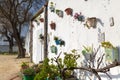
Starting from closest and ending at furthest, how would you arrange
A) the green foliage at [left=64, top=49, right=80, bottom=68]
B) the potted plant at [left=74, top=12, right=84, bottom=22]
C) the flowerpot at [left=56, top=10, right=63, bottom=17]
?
the potted plant at [left=74, top=12, right=84, bottom=22] → the green foliage at [left=64, top=49, right=80, bottom=68] → the flowerpot at [left=56, top=10, right=63, bottom=17]

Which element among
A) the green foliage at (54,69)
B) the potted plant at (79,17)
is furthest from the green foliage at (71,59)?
the potted plant at (79,17)

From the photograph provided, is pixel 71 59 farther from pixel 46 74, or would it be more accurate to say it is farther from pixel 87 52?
pixel 46 74

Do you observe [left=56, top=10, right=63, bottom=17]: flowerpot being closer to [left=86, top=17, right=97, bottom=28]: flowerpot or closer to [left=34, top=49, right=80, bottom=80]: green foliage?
[left=34, top=49, right=80, bottom=80]: green foliage

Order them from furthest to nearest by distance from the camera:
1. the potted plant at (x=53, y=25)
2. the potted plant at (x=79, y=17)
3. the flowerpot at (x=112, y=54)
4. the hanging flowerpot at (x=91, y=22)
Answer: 1. the potted plant at (x=53, y=25)
2. the potted plant at (x=79, y=17)
3. the hanging flowerpot at (x=91, y=22)
4. the flowerpot at (x=112, y=54)

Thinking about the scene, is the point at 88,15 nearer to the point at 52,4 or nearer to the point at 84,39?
the point at 84,39

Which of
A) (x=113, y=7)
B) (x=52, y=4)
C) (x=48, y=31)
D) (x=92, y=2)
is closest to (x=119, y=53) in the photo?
(x=113, y=7)

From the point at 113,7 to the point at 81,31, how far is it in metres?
2.13

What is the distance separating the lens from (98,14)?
25.2ft

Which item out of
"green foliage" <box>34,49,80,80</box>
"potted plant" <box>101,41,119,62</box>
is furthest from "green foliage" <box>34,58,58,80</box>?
"potted plant" <box>101,41,119,62</box>

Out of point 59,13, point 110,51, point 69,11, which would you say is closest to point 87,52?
point 110,51

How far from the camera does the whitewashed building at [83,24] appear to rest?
688 centimetres

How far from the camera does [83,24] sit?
28.3ft

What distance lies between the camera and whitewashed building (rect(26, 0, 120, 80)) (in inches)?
271

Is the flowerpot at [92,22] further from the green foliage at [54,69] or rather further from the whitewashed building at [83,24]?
the green foliage at [54,69]
